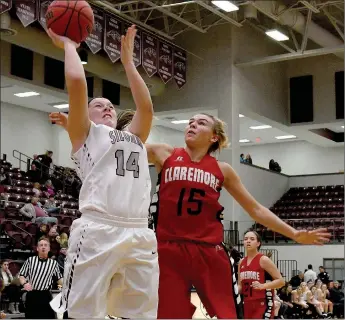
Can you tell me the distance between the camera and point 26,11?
15.3 metres

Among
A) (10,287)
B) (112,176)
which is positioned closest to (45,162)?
(10,287)

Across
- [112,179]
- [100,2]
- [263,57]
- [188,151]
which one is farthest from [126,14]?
[112,179]

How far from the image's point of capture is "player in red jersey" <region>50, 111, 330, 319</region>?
15.5 feet

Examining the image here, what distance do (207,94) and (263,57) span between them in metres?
2.33

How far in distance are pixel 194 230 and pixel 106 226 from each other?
1163 mm

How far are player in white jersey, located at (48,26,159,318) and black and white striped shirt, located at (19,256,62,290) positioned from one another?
5775mm

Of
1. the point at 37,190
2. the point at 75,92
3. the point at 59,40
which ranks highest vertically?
the point at 37,190

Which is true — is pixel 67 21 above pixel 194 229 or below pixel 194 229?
above

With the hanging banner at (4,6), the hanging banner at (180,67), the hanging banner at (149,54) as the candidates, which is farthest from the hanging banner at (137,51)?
the hanging banner at (4,6)

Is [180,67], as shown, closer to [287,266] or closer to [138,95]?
[287,266]

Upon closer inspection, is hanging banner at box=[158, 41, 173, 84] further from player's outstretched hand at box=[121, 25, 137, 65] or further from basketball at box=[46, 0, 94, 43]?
basketball at box=[46, 0, 94, 43]

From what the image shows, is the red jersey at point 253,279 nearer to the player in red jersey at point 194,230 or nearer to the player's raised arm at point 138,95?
the player in red jersey at point 194,230

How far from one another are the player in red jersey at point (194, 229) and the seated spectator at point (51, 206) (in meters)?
14.3

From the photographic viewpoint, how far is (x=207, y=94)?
21.0 metres
